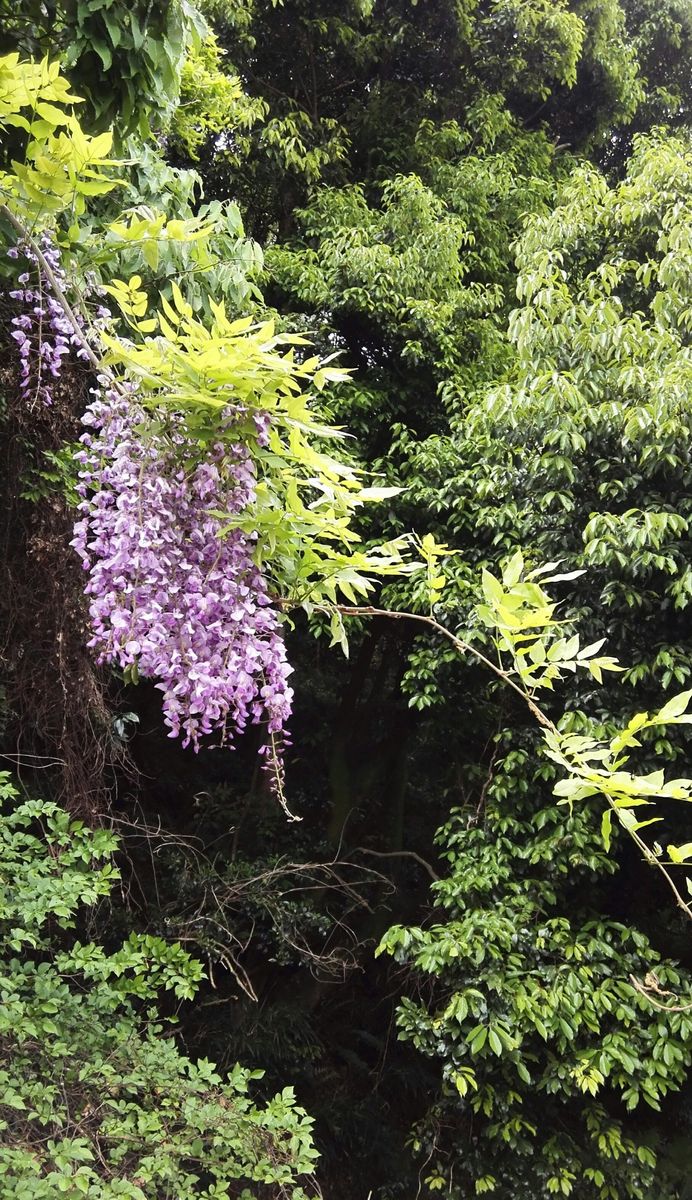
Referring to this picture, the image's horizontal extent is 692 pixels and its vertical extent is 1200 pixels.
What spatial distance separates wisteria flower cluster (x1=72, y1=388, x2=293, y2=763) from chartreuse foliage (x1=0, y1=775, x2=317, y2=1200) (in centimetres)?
121

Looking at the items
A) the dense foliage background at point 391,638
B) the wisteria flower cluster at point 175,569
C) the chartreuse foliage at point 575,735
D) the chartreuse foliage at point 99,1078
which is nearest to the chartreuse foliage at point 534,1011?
the dense foliage background at point 391,638

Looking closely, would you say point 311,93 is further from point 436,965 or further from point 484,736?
point 436,965

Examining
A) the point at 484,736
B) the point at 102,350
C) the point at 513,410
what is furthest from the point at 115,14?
the point at 484,736

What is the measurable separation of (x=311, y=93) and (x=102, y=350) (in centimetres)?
404

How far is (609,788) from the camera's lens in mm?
982

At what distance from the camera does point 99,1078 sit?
2.33 meters

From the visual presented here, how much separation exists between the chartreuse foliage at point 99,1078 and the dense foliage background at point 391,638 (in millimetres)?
14

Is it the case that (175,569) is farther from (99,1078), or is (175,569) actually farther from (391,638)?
(391,638)

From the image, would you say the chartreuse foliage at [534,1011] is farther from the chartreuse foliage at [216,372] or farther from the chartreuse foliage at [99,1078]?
the chartreuse foliage at [216,372]

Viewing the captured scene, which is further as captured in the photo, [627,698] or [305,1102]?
[305,1102]

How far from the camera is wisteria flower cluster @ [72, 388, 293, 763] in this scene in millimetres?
1286


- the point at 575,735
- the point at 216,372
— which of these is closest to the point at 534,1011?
the point at 575,735

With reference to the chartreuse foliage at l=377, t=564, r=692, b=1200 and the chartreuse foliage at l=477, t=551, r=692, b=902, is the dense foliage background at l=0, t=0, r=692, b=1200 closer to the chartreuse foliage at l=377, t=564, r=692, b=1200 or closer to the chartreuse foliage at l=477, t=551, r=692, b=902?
the chartreuse foliage at l=377, t=564, r=692, b=1200

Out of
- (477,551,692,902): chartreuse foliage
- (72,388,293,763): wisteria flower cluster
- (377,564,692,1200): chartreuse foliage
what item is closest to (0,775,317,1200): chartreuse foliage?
(377,564,692,1200): chartreuse foliage
